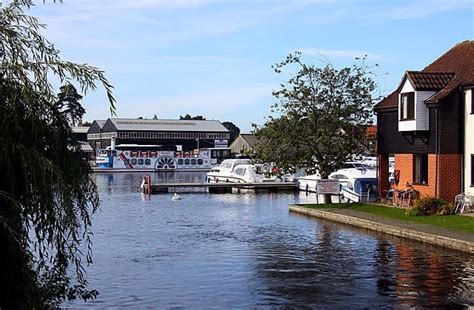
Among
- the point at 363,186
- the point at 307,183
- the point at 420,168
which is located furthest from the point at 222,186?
the point at 420,168

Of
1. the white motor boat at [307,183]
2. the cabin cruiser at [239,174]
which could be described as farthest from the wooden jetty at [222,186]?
the white motor boat at [307,183]

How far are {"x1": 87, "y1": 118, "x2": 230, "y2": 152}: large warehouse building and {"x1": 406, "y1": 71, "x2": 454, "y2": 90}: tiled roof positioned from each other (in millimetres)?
95292

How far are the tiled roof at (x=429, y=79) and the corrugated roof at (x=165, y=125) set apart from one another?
98815 mm

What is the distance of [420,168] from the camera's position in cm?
3459

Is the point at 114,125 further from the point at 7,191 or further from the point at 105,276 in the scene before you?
the point at 7,191

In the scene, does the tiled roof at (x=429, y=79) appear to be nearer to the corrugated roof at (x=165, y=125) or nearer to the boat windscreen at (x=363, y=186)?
the boat windscreen at (x=363, y=186)

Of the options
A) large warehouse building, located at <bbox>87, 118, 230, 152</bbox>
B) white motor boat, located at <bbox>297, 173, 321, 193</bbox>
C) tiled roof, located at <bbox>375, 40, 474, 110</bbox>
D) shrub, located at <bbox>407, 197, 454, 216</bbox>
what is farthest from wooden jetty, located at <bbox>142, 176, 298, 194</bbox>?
large warehouse building, located at <bbox>87, 118, 230, 152</bbox>

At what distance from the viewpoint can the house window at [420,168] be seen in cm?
3434

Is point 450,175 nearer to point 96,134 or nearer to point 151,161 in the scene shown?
point 151,161

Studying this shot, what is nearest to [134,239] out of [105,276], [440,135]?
[105,276]

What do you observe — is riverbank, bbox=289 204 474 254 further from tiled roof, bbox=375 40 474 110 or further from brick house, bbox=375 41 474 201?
tiled roof, bbox=375 40 474 110

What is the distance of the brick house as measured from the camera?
1240 inches

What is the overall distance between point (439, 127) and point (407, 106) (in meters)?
2.13

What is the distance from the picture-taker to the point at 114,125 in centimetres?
12925
